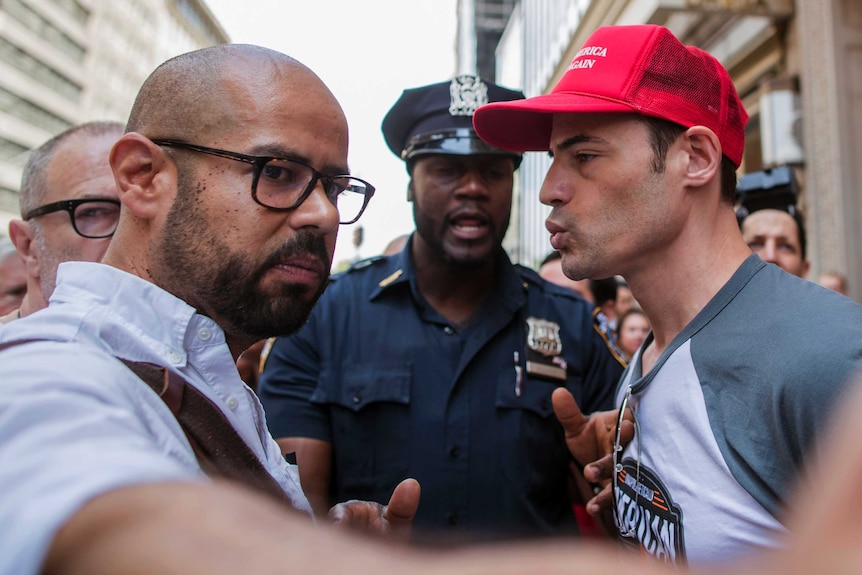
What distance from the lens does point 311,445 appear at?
91.0 inches

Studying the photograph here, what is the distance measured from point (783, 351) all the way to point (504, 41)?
147 feet

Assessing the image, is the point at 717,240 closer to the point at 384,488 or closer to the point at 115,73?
the point at 384,488

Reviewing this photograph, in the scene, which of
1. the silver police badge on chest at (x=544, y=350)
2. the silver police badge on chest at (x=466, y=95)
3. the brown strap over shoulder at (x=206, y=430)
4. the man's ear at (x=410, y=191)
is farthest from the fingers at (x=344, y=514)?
the silver police badge on chest at (x=466, y=95)

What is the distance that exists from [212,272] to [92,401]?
2.00 ft

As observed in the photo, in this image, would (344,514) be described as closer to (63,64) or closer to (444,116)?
(444,116)

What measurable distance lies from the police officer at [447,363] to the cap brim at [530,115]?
0.51m

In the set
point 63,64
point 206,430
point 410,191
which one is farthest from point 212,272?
point 63,64

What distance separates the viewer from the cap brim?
5.36 feet

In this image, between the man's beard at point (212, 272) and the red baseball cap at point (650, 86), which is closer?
the man's beard at point (212, 272)

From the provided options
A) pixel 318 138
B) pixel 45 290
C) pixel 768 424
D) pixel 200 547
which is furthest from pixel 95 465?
pixel 45 290

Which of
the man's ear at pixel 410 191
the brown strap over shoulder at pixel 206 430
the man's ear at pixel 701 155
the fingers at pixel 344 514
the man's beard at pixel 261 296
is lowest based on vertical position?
the fingers at pixel 344 514

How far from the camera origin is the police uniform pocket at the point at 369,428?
229 centimetres

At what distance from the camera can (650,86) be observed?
164cm

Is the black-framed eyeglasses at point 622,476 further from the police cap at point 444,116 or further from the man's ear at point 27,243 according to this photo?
the man's ear at point 27,243
